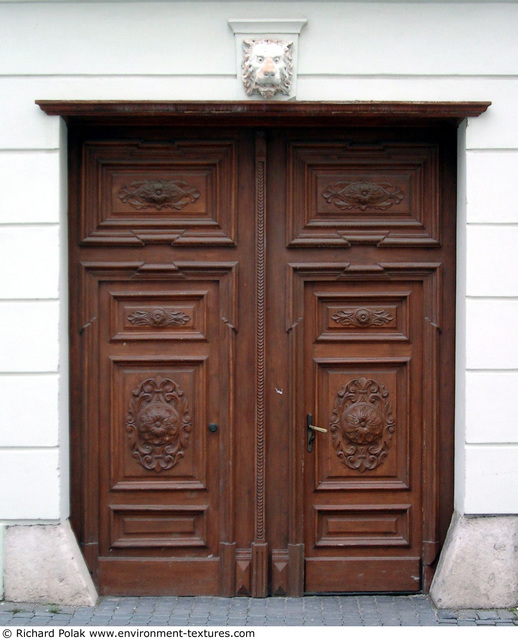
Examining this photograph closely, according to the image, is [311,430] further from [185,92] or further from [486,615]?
[185,92]

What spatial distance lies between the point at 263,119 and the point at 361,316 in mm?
1437

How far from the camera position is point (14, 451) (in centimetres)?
488

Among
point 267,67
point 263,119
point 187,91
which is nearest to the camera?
point 267,67

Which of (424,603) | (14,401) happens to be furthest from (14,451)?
(424,603)

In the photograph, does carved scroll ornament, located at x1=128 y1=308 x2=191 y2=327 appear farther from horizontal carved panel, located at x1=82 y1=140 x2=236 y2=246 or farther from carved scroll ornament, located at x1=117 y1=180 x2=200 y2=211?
carved scroll ornament, located at x1=117 y1=180 x2=200 y2=211

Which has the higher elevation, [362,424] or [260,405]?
[260,405]

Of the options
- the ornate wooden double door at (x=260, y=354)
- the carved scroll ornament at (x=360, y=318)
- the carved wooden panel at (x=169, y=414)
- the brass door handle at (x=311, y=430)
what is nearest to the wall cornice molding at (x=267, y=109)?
the ornate wooden double door at (x=260, y=354)

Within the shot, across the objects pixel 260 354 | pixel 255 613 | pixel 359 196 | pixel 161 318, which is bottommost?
pixel 255 613

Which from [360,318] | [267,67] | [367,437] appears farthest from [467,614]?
[267,67]

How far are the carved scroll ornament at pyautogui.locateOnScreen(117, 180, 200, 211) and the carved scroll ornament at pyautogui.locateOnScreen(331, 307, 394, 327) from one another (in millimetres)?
1243

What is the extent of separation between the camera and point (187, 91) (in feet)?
15.9

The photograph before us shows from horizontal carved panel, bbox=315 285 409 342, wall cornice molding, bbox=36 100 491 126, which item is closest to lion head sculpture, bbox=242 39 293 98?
wall cornice molding, bbox=36 100 491 126

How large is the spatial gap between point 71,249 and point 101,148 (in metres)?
0.70

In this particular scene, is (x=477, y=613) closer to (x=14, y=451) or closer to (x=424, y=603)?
(x=424, y=603)
